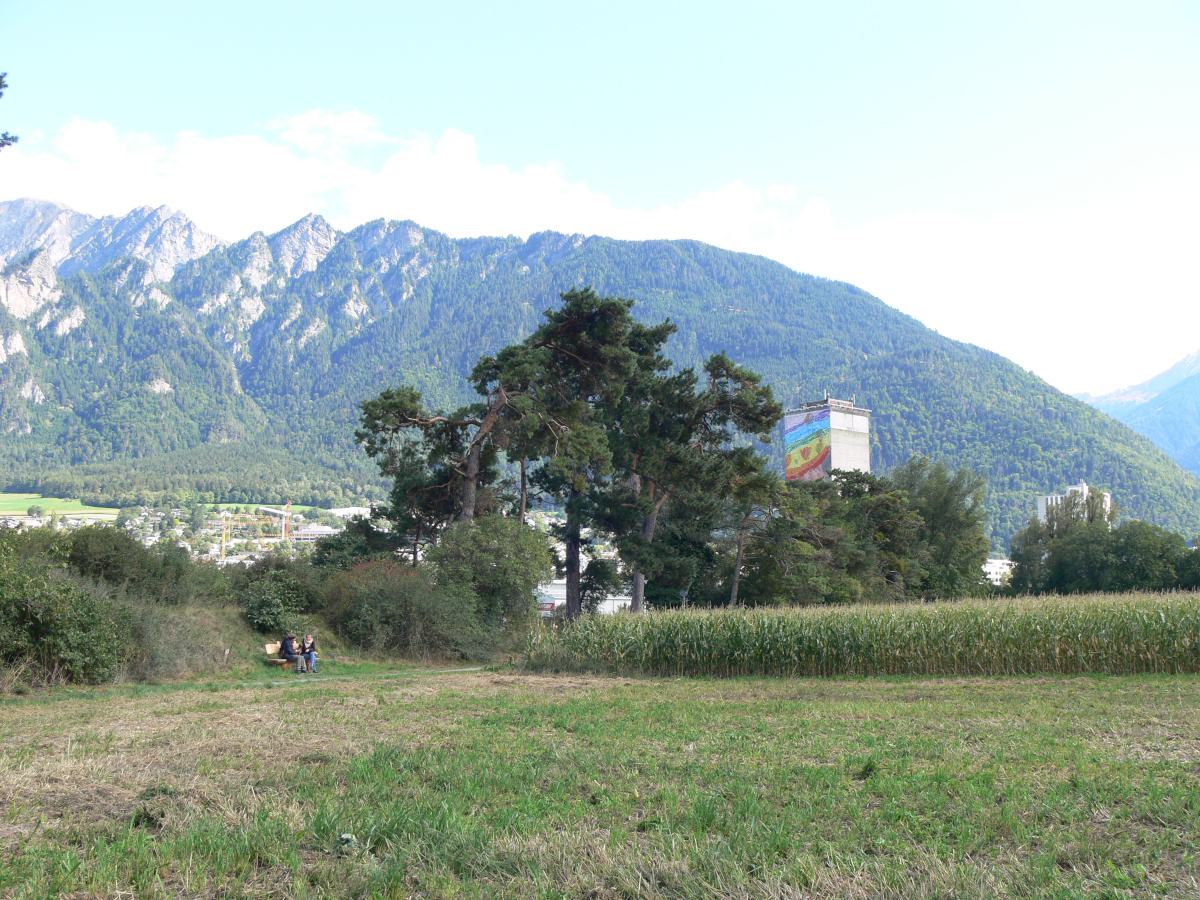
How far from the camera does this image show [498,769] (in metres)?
7.12

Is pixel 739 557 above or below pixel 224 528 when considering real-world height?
above

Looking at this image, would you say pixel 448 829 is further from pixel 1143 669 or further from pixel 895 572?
pixel 895 572

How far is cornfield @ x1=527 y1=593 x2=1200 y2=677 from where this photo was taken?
18.5 metres

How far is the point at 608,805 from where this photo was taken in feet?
19.5

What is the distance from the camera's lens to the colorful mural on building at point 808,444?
113 m

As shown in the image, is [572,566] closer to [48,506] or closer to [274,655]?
[274,655]

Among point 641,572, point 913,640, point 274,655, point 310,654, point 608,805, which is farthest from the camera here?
point 641,572

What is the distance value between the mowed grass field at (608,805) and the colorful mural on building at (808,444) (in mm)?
105321

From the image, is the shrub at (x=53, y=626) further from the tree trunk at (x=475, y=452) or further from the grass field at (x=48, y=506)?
the grass field at (x=48, y=506)

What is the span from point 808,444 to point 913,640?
99149mm

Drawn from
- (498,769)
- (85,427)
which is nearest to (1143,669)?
(498,769)

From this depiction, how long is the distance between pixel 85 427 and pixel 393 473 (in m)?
187

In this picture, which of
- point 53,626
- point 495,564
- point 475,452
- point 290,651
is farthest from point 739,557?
Result: point 53,626

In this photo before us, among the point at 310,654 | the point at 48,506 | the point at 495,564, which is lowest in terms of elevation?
the point at 310,654
